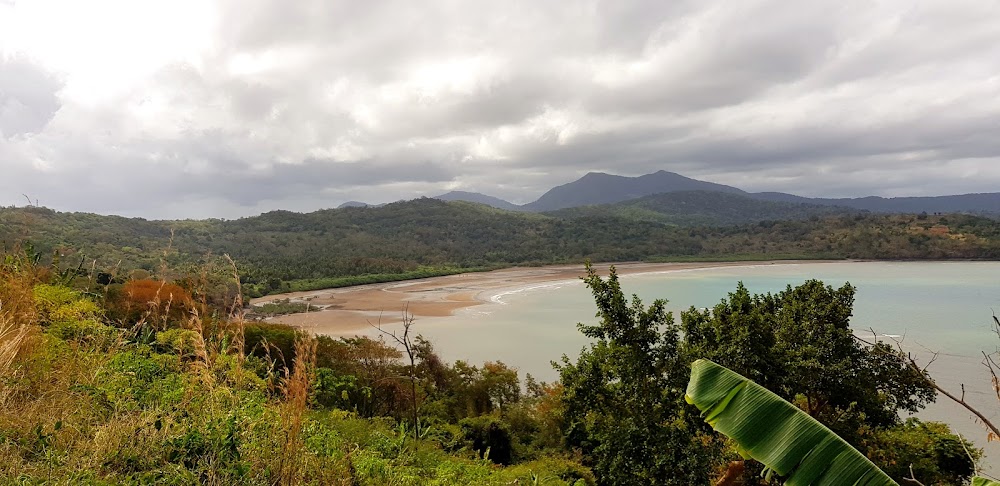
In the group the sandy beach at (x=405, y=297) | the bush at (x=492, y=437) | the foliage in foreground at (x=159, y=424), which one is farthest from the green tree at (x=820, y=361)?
the sandy beach at (x=405, y=297)

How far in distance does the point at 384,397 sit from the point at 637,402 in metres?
7.23

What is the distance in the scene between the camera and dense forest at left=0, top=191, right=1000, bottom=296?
215 feet

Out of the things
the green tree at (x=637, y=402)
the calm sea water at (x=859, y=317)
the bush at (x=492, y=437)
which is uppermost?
the green tree at (x=637, y=402)

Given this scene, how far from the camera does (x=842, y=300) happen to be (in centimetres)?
1049

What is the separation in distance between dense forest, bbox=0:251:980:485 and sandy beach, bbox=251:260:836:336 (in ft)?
47.5

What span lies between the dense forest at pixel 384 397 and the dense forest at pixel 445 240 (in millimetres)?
38702

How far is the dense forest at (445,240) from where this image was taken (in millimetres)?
65625

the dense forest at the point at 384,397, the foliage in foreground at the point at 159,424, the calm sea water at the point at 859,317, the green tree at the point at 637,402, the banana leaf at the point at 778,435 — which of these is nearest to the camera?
the banana leaf at the point at 778,435

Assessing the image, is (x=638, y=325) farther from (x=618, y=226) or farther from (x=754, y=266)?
(x=618, y=226)

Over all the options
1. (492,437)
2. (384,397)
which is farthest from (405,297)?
(492,437)

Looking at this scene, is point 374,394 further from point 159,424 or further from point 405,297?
point 405,297

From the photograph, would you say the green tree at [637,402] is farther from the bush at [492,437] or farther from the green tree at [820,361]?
the bush at [492,437]

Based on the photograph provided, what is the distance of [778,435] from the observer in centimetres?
307

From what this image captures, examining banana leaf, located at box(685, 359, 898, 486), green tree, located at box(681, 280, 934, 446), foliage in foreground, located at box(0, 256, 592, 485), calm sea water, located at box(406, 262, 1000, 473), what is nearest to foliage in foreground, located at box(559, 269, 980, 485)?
green tree, located at box(681, 280, 934, 446)
